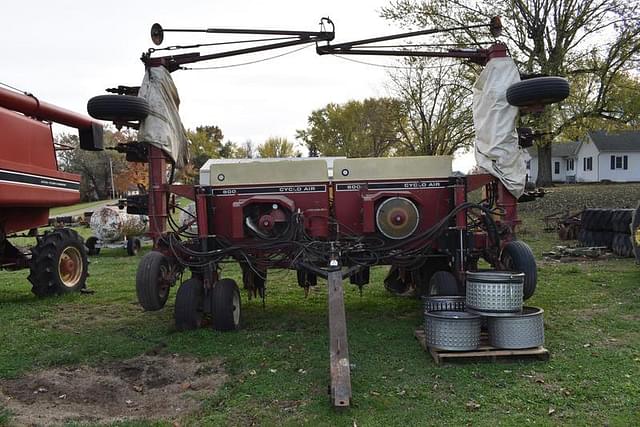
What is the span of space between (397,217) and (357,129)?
36.9m

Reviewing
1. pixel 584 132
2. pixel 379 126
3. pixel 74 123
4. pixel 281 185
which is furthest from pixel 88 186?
pixel 281 185

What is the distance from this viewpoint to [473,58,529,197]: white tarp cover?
7051 mm

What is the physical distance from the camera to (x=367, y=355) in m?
5.77

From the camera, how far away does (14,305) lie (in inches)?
346

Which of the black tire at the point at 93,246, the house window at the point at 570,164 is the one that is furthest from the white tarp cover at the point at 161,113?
the house window at the point at 570,164

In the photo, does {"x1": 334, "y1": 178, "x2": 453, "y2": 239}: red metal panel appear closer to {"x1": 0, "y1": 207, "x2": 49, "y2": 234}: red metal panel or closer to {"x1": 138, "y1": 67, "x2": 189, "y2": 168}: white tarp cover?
{"x1": 138, "y1": 67, "x2": 189, "y2": 168}: white tarp cover

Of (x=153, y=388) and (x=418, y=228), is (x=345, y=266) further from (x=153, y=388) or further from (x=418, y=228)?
(x=153, y=388)

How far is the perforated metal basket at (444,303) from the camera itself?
612 centimetres

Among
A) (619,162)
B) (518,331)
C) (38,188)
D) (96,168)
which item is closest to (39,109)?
(38,188)

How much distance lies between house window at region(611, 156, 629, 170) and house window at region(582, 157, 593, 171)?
6.02 feet

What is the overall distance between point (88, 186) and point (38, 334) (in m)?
54.2

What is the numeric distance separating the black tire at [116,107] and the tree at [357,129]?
2748 centimetres

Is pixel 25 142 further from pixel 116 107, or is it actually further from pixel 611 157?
pixel 611 157

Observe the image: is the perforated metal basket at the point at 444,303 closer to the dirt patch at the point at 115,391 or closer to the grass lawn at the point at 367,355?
the grass lawn at the point at 367,355
